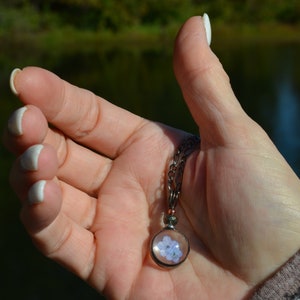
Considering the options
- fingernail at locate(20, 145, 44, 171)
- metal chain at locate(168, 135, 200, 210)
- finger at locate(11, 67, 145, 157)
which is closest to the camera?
fingernail at locate(20, 145, 44, 171)

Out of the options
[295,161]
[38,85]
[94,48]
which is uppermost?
[38,85]

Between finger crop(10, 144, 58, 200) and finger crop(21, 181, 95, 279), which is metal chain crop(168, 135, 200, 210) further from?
finger crop(10, 144, 58, 200)

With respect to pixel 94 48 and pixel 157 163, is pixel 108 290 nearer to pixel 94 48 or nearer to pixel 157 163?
pixel 157 163

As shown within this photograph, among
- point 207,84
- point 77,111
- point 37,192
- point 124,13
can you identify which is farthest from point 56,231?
point 124,13

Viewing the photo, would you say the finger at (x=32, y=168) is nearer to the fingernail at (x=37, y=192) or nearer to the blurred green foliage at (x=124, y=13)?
the fingernail at (x=37, y=192)

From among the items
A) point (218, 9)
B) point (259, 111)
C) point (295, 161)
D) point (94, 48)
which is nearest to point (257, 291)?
point (295, 161)

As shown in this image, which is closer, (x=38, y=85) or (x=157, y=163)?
(x=38, y=85)

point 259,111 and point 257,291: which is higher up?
point 257,291

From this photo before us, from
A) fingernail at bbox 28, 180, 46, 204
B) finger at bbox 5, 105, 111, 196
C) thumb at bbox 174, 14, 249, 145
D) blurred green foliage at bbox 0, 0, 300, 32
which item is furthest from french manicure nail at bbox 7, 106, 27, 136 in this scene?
blurred green foliage at bbox 0, 0, 300, 32

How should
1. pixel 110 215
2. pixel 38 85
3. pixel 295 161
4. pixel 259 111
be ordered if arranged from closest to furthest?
1. pixel 38 85
2. pixel 110 215
3. pixel 295 161
4. pixel 259 111
